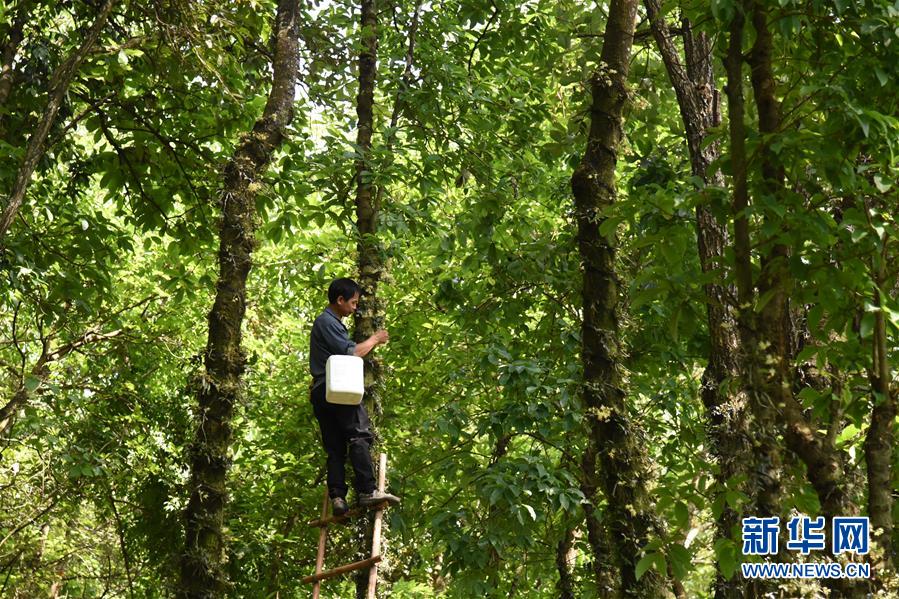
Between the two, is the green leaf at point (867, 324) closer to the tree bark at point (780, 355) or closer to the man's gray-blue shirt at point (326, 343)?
the tree bark at point (780, 355)

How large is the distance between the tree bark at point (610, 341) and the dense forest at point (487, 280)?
2 centimetres

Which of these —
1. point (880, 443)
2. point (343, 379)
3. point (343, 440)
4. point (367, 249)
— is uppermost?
point (367, 249)

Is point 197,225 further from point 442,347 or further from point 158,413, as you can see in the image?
point 442,347

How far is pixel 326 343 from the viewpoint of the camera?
777 cm

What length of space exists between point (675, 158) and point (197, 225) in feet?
18.7

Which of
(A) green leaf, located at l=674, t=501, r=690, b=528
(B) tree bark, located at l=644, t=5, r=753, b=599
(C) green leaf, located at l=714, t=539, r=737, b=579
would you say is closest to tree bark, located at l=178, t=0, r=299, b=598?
(B) tree bark, located at l=644, t=5, r=753, b=599

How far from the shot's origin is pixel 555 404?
30.6 feet

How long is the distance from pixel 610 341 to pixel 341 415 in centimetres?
265

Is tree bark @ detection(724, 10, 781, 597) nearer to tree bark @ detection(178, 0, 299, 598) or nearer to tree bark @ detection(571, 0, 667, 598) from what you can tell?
tree bark @ detection(571, 0, 667, 598)

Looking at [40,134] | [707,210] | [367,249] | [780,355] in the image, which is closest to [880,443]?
[780,355]

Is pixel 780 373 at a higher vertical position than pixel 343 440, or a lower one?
lower

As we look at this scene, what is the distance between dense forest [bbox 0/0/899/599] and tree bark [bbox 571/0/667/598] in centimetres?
2

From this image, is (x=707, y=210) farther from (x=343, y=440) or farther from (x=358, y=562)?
(x=358, y=562)

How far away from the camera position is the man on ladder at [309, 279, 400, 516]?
7.67 meters
